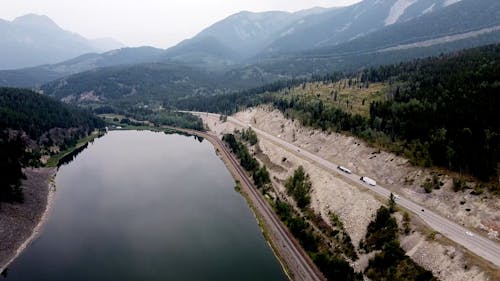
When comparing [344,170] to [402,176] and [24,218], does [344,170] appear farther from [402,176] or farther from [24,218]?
[24,218]

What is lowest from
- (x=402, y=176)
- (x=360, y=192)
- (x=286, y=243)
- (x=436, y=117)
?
(x=286, y=243)

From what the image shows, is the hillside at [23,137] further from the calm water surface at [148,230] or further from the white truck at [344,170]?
the white truck at [344,170]

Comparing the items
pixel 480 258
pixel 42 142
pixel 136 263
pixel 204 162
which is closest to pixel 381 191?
pixel 480 258

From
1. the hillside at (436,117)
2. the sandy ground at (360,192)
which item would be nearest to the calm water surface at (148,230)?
the sandy ground at (360,192)

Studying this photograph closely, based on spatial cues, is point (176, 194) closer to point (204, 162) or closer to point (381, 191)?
point (204, 162)

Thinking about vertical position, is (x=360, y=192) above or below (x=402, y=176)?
below

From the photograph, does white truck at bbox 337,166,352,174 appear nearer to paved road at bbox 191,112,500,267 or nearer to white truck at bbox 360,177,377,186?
paved road at bbox 191,112,500,267

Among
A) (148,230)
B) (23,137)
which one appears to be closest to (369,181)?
(148,230)
